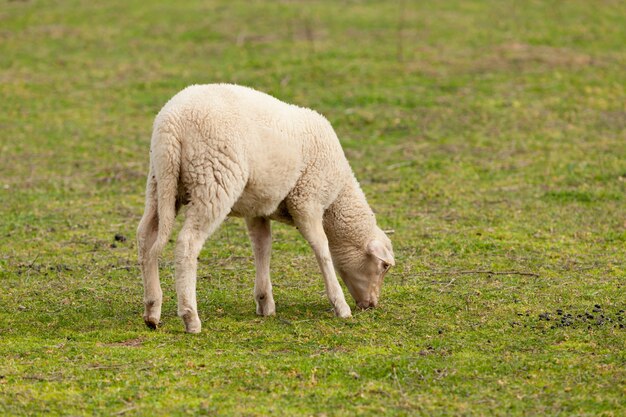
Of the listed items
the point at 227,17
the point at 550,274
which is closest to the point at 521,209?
the point at 550,274

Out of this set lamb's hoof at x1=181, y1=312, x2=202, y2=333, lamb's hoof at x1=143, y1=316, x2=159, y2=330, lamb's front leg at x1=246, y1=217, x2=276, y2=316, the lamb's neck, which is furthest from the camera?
the lamb's neck

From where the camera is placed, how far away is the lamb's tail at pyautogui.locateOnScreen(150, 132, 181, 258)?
709cm

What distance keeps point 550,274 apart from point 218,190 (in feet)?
11.0

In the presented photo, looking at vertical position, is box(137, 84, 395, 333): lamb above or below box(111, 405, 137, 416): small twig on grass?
above

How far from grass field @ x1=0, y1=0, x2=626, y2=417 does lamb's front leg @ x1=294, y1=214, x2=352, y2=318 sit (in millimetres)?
177

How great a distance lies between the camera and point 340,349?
6949 millimetres

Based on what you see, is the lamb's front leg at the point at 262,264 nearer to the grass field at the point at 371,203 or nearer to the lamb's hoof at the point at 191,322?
the grass field at the point at 371,203

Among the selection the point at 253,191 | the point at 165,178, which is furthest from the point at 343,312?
the point at 165,178

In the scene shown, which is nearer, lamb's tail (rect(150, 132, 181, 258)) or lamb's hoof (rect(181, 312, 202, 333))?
lamb's tail (rect(150, 132, 181, 258))

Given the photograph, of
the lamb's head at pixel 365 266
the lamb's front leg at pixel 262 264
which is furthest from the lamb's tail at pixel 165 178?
the lamb's head at pixel 365 266

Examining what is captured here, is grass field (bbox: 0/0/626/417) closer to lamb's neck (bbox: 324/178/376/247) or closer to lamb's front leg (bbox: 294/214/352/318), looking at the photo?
lamb's front leg (bbox: 294/214/352/318)

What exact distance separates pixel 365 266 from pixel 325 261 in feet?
1.59

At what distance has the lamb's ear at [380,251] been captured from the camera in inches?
323

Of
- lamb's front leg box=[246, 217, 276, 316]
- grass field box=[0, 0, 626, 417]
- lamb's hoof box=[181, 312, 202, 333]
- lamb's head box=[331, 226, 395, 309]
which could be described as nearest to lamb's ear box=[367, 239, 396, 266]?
lamb's head box=[331, 226, 395, 309]
